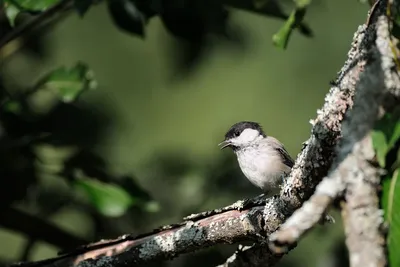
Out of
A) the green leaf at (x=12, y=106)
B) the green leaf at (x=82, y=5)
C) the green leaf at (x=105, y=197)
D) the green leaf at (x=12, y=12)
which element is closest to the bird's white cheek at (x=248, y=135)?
the green leaf at (x=105, y=197)

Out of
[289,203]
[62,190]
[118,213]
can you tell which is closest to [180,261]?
[118,213]

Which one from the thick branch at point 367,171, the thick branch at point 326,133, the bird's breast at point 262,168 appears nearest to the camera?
the thick branch at point 367,171

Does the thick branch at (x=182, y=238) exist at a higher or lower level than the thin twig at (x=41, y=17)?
lower

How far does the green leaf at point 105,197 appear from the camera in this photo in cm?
316

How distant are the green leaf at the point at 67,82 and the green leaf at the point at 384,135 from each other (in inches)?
84.7

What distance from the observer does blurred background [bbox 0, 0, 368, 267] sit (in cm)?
327

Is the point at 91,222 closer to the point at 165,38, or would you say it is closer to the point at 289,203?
the point at 165,38

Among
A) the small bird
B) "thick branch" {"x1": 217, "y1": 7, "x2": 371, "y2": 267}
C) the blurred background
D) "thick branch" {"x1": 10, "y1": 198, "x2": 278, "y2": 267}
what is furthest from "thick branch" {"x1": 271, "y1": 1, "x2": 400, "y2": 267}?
the small bird

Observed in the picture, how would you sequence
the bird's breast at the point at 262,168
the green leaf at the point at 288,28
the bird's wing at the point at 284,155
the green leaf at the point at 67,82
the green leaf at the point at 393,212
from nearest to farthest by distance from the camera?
the green leaf at the point at 393,212 → the green leaf at the point at 288,28 → the green leaf at the point at 67,82 → the bird's breast at the point at 262,168 → the bird's wing at the point at 284,155

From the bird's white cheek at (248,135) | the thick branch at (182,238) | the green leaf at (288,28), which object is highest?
the bird's white cheek at (248,135)

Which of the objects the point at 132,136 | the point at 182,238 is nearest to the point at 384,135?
the point at 182,238

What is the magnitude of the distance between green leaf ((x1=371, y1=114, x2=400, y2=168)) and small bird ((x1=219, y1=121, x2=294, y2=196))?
227cm

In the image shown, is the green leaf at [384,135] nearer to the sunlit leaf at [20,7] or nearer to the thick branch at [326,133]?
the thick branch at [326,133]

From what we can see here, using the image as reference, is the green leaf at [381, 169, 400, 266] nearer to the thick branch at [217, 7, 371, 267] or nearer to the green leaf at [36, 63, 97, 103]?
the thick branch at [217, 7, 371, 267]
